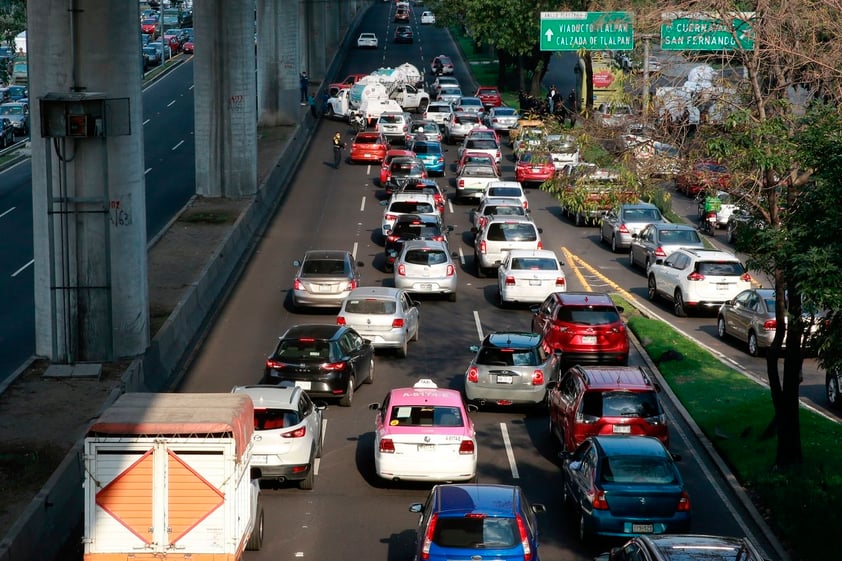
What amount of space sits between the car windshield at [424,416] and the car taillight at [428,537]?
556cm

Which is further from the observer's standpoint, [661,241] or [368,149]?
[368,149]

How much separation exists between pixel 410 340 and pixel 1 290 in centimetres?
1197

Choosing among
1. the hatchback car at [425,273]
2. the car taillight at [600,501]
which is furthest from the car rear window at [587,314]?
the car taillight at [600,501]

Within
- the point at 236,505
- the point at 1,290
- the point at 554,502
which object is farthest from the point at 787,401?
the point at 1,290

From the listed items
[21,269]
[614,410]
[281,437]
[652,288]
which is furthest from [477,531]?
[21,269]

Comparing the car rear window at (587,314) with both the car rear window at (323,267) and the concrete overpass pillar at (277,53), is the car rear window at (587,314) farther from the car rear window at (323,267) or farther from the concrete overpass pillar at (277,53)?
the concrete overpass pillar at (277,53)

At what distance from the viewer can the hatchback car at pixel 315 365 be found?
2473 cm

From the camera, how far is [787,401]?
2100 cm

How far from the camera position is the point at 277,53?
64.8m

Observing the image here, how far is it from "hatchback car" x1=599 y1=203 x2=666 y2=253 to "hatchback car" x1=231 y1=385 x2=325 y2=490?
24.4m

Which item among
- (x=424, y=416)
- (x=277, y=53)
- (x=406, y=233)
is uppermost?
(x=277, y=53)

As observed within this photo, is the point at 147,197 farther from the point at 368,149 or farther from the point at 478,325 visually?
the point at 478,325

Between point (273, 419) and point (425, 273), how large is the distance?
16033 mm

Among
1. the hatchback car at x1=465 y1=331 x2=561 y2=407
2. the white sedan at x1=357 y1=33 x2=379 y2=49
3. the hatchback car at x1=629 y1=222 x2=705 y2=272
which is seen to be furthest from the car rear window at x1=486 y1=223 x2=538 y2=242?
the white sedan at x1=357 y1=33 x2=379 y2=49
